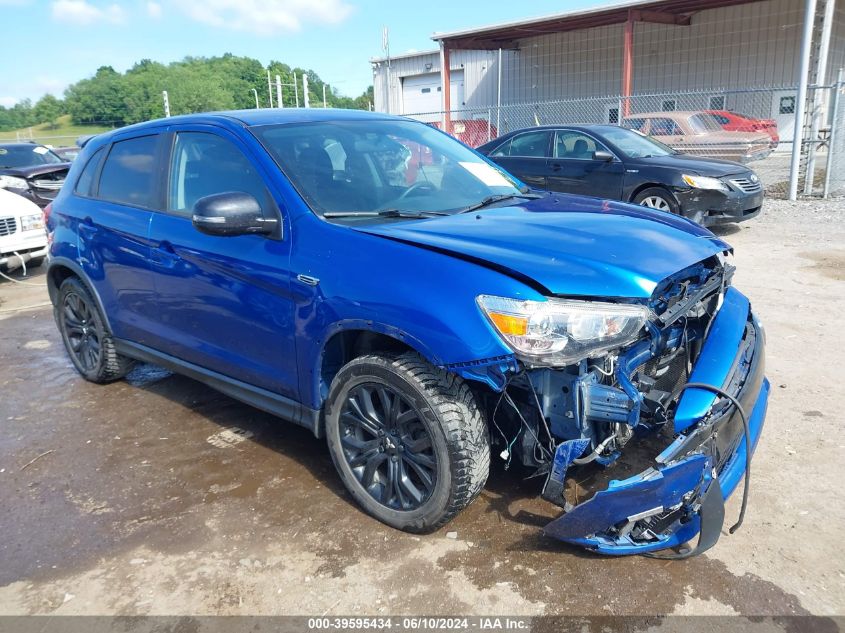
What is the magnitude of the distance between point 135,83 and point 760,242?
61.1 m

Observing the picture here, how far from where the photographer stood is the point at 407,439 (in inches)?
116

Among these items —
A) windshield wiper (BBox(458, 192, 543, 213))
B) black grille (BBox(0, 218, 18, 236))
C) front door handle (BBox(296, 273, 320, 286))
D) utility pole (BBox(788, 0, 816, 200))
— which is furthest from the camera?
utility pole (BBox(788, 0, 816, 200))

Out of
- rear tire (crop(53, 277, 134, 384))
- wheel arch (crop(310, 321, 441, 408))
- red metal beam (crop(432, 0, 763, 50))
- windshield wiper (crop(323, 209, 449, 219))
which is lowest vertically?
rear tire (crop(53, 277, 134, 384))

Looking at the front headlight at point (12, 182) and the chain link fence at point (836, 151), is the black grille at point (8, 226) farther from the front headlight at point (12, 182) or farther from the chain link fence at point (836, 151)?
the chain link fence at point (836, 151)

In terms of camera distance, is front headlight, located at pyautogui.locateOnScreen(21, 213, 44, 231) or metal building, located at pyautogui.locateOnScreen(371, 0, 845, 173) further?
metal building, located at pyautogui.locateOnScreen(371, 0, 845, 173)

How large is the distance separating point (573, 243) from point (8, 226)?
28.2ft

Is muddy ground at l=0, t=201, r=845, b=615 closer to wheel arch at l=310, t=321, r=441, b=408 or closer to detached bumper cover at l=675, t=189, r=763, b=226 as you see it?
wheel arch at l=310, t=321, r=441, b=408

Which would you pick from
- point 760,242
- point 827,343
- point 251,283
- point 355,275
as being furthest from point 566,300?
point 760,242

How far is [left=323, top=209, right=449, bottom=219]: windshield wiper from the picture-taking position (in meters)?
3.25

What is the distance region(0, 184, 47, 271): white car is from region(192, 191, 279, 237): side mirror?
7.10m

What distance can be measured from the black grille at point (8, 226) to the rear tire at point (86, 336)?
447 cm

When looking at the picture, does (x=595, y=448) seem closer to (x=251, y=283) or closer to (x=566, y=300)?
(x=566, y=300)

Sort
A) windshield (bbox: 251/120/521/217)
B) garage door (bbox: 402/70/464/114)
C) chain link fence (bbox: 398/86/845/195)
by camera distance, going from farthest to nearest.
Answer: garage door (bbox: 402/70/464/114) < chain link fence (bbox: 398/86/845/195) < windshield (bbox: 251/120/521/217)

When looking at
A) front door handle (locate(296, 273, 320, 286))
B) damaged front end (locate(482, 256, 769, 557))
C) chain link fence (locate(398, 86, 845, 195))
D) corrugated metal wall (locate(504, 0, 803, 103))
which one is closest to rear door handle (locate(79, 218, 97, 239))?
front door handle (locate(296, 273, 320, 286))
